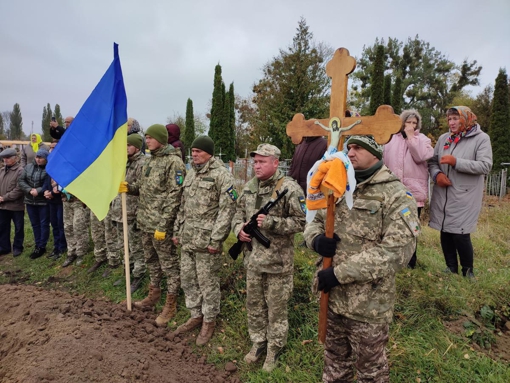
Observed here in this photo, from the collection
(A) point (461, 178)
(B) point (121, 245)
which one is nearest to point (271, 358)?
(A) point (461, 178)

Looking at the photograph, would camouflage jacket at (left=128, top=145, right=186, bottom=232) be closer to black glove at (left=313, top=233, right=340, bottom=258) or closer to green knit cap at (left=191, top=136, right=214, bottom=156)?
green knit cap at (left=191, top=136, right=214, bottom=156)

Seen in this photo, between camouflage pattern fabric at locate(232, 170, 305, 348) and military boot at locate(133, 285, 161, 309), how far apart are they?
6.29 ft

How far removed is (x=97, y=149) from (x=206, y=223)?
165 cm

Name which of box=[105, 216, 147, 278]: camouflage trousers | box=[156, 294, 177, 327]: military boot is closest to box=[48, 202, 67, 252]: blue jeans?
box=[105, 216, 147, 278]: camouflage trousers

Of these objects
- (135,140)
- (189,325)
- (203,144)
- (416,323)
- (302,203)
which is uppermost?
(135,140)

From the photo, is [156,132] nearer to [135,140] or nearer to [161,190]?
[161,190]

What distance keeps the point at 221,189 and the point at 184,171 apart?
3.02 feet

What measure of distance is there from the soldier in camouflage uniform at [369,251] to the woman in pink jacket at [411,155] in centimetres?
198

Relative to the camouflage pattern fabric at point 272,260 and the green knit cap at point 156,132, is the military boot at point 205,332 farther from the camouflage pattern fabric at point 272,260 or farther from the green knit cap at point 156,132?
the green knit cap at point 156,132

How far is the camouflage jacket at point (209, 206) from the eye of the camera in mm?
3602

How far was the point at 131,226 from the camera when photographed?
507cm

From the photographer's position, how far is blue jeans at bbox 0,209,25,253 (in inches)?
281

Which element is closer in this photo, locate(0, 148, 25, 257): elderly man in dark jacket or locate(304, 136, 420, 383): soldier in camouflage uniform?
locate(304, 136, 420, 383): soldier in camouflage uniform

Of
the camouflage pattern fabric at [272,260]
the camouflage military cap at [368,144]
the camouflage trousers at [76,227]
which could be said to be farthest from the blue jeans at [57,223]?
Answer: the camouflage military cap at [368,144]
